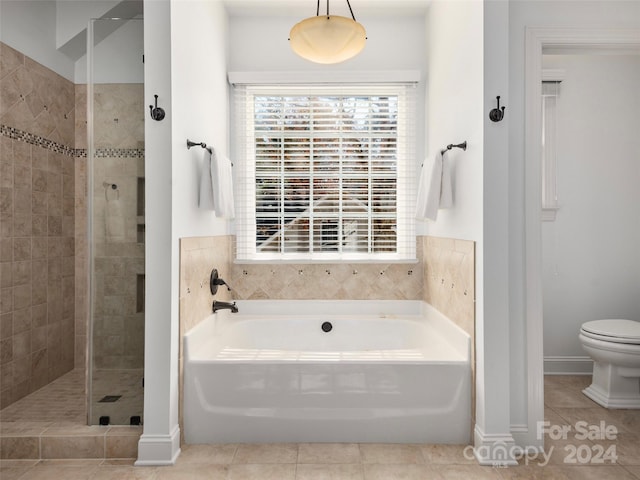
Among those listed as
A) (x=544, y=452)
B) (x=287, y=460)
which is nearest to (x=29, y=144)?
(x=287, y=460)

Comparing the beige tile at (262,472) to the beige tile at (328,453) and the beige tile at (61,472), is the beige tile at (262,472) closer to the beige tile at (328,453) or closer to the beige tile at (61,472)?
the beige tile at (328,453)

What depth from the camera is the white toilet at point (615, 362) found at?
2707 millimetres

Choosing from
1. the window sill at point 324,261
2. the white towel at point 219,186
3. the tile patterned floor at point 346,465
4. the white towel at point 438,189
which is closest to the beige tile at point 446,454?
the tile patterned floor at point 346,465

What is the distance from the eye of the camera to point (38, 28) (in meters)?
2.94

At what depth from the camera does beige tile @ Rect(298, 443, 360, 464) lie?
210 cm

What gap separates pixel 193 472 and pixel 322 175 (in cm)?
212

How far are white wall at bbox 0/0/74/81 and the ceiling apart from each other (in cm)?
126

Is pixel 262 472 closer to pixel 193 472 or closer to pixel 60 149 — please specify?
pixel 193 472

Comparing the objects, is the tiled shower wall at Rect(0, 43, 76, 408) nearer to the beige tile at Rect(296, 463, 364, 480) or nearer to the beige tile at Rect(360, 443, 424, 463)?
the beige tile at Rect(296, 463, 364, 480)

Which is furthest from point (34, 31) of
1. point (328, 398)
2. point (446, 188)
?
point (328, 398)

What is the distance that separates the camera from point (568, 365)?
11.2 feet

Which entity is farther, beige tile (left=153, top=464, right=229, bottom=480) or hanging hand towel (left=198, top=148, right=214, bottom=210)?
hanging hand towel (left=198, top=148, right=214, bottom=210)

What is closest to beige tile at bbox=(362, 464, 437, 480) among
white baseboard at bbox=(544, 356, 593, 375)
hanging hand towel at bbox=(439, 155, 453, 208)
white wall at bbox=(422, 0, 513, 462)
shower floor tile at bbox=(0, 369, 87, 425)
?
white wall at bbox=(422, 0, 513, 462)

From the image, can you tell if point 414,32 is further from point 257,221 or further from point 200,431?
point 200,431
